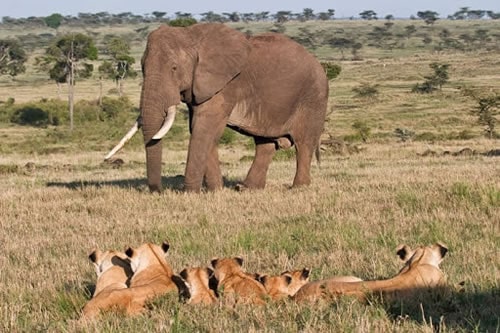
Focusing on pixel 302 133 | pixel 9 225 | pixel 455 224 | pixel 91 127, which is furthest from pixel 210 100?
pixel 91 127

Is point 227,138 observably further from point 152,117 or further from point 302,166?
point 152,117

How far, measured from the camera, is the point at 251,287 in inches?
255

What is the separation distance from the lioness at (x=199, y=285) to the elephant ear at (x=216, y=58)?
8.17m

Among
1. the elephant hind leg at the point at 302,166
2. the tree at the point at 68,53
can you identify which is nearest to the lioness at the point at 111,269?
the elephant hind leg at the point at 302,166

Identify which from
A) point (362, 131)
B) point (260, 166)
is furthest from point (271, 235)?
point (362, 131)

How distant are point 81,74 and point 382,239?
7438 cm

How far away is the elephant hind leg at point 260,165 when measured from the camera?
1588 cm

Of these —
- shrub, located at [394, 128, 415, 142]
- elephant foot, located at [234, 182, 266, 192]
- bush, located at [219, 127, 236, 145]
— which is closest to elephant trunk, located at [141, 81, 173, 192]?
elephant foot, located at [234, 182, 266, 192]

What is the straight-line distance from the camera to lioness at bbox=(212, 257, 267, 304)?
20.8 ft

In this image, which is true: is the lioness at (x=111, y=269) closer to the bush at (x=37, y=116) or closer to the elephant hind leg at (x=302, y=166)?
the elephant hind leg at (x=302, y=166)

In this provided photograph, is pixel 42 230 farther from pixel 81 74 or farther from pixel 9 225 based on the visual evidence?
pixel 81 74

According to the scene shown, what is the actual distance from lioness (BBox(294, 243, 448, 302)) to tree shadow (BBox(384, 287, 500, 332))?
8 centimetres

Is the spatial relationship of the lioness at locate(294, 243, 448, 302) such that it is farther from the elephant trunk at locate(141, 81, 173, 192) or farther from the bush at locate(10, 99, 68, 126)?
the bush at locate(10, 99, 68, 126)

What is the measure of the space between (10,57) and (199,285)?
87.0 m
